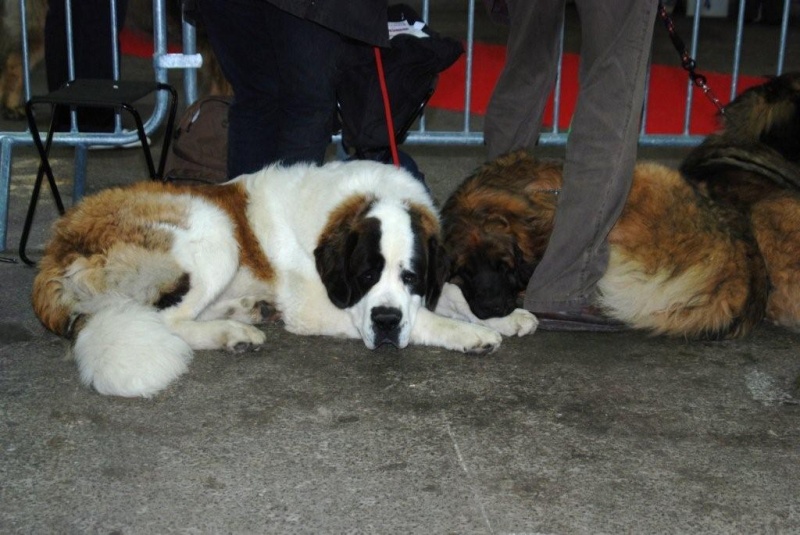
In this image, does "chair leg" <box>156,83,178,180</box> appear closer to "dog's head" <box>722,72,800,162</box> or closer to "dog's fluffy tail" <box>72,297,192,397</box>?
"dog's fluffy tail" <box>72,297,192,397</box>

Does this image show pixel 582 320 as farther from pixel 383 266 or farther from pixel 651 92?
pixel 651 92

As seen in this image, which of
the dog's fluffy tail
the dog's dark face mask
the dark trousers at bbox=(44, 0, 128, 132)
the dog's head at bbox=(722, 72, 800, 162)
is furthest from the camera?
the dark trousers at bbox=(44, 0, 128, 132)

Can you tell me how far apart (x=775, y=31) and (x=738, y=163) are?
12.2 meters

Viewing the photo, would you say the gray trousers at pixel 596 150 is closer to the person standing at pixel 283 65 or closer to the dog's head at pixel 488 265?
the dog's head at pixel 488 265

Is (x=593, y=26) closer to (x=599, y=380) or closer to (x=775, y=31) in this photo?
(x=599, y=380)

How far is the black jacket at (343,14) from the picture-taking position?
4.02 m

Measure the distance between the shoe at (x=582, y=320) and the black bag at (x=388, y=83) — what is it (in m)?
1.21

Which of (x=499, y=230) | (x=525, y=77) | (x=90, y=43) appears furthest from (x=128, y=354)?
(x=90, y=43)

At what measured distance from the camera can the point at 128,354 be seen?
3344mm

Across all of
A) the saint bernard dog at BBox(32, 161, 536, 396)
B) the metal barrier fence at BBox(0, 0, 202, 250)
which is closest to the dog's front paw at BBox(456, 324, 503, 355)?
the saint bernard dog at BBox(32, 161, 536, 396)

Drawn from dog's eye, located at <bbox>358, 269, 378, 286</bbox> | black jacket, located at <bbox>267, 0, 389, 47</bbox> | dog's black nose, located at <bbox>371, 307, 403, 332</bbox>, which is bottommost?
dog's black nose, located at <bbox>371, 307, 403, 332</bbox>

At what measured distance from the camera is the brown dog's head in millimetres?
3980

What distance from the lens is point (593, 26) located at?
149 inches

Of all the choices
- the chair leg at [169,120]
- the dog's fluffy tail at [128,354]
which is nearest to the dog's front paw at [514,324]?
the dog's fluffy tail at [128,354]
